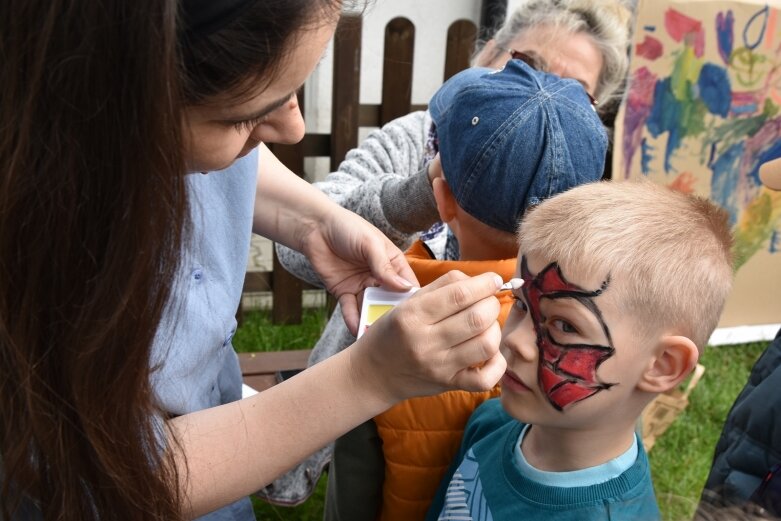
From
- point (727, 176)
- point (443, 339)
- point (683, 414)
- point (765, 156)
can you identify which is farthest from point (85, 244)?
A: point (765, 156)

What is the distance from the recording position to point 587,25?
229 cm

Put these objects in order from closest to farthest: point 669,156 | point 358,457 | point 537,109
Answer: point 537,109 → point 358,457 → point 669,156

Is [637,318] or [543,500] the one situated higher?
[637,318]

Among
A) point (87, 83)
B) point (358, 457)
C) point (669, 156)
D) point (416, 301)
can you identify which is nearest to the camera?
point (87, 83)

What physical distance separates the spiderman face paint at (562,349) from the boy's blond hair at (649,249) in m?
0.04

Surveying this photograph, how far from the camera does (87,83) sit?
2.52 feet

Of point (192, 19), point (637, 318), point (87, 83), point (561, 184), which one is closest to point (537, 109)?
point (561, 184)

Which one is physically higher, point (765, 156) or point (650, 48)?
point (650, 48)

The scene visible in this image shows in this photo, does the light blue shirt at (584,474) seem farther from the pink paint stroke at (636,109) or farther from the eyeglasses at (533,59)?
the pink paint stroke at (636,109)

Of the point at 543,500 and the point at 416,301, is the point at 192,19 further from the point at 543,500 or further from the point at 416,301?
the point at 543,500

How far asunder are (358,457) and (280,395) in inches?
19.5

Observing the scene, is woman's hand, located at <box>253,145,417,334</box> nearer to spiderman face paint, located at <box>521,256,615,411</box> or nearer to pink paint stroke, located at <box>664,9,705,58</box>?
spiderman face paint, located at <box>521,256,615,411</box>

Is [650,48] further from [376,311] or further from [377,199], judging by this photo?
[376,311]

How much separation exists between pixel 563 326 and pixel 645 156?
98.3 inches
